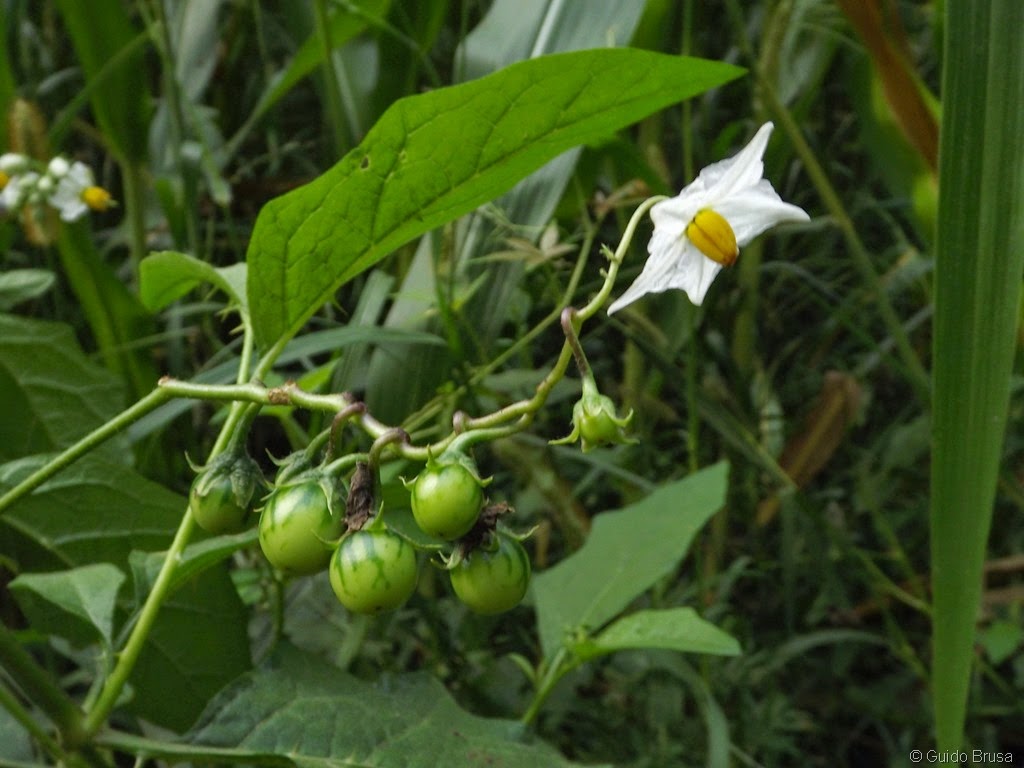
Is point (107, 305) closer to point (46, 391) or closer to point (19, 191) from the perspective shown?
point (19, 191)

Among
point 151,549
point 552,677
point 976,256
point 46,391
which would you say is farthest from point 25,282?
point 976,256

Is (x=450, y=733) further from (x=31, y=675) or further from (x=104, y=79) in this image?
(x=104, y=79)

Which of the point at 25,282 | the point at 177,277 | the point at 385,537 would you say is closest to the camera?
the point at 385,537

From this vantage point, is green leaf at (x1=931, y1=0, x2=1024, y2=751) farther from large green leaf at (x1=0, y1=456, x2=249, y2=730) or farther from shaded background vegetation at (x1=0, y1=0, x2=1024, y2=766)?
large green leaf at (x1=0, y1=456, x2=249, y2=730)

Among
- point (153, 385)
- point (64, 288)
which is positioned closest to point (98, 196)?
point (153, 385)

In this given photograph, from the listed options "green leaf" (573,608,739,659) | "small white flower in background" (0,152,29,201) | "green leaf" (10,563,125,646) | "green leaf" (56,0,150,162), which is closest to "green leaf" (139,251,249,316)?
"green leaf" (10,563,125,646)

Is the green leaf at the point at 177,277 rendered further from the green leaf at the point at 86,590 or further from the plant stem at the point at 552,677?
the plant stem at the point at 552,677

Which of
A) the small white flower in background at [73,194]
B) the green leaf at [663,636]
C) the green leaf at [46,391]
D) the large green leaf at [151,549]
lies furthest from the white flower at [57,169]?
the green leaf at [663,636]
